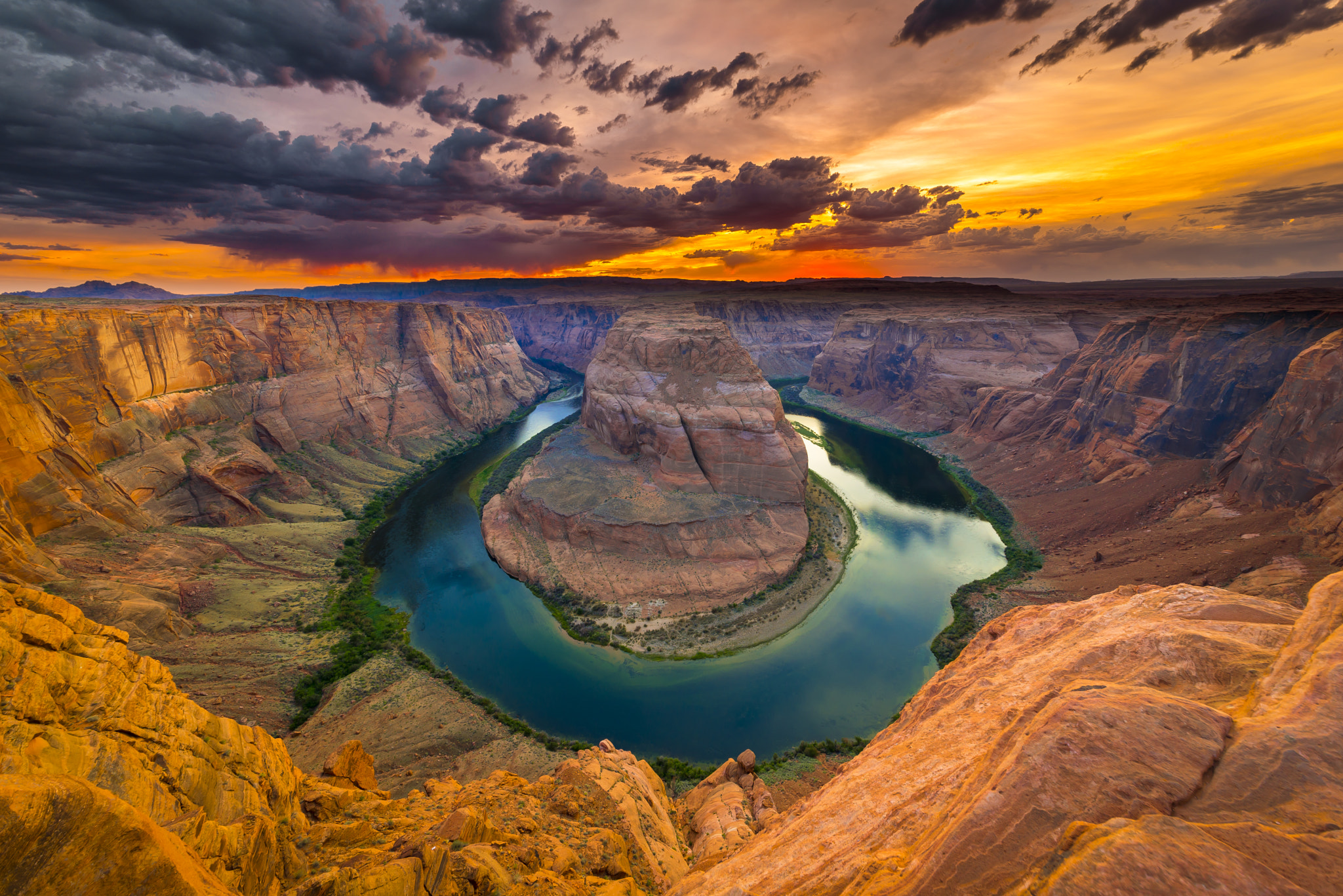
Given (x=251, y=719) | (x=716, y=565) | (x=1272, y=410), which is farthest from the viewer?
(x=716, y=565)

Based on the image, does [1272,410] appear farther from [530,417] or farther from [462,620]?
[530,417]

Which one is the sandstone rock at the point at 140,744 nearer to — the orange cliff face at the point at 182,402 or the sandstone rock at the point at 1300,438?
the orange cliff face at the point at 182,402

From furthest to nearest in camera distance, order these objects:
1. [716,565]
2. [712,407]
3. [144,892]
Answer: [712,407] → [716,565] → [144,892]

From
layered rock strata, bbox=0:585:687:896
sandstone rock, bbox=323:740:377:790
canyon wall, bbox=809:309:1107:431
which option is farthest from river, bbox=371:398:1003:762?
canyon wall, bbox=809:309:1107:431

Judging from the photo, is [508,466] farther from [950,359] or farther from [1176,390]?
[950,359]

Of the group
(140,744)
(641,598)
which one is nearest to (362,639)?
(641,598)

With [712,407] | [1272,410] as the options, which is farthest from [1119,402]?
[712,407]

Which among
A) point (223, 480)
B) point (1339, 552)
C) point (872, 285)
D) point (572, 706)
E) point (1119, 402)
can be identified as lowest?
point (572, 706)
